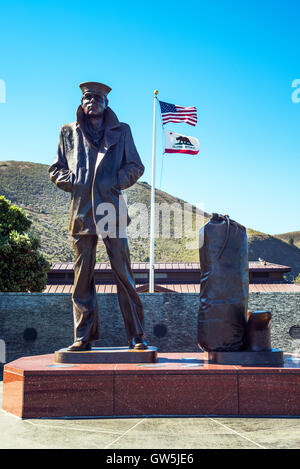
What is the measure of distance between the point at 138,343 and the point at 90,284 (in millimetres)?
886

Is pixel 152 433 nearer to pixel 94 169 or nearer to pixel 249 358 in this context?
pixel 249 358

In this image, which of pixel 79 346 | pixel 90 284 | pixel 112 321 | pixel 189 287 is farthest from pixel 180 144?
pixel 79 346

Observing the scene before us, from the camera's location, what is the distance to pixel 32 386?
14.4 feet

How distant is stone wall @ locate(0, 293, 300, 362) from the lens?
9500 mm

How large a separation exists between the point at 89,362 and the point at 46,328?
4904mm

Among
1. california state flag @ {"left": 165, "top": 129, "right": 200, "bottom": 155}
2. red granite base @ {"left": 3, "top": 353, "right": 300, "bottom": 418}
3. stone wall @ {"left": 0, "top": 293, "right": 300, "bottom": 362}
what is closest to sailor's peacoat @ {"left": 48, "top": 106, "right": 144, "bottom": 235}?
red granite base @ {"left": 3, "top": 353, "right": 300, "bottom": 418}

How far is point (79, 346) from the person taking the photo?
17.1ft

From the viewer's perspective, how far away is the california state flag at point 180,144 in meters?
14.2

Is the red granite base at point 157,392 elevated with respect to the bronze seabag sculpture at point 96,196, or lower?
lower

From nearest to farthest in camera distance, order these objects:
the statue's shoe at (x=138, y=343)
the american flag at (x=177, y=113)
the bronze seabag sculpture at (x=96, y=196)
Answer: the statue's shoe at (x=138, y=343) → the bronze seabag sculpture at (x=96, y=196) → the american flag at (x=177, y=113)

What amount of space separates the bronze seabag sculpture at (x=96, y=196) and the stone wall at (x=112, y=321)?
4.17 m

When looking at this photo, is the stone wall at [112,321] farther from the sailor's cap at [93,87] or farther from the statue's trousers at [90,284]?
the sailor's cap at [93,87]

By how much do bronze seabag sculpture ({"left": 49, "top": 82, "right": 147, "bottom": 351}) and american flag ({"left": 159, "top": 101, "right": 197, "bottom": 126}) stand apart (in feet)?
29.2

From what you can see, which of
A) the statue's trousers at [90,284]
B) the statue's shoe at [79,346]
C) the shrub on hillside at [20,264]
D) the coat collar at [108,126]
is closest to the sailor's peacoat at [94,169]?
the coat collar at [108,126]
